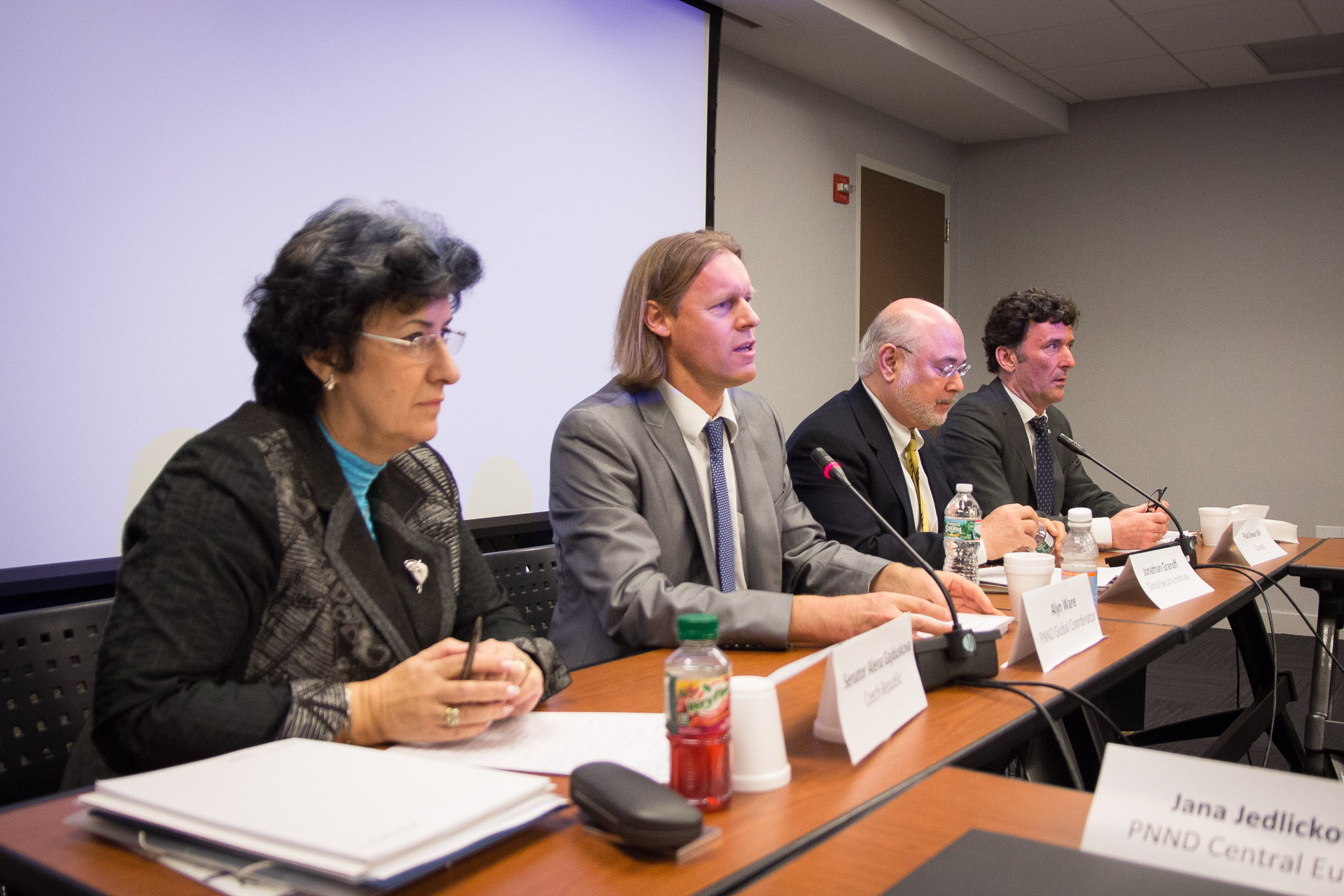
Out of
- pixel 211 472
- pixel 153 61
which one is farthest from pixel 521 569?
pixel 153 61

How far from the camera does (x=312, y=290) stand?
1.28 meters

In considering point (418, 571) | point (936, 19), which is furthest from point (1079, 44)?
point (418, 571)

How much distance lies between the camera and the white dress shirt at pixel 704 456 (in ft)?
6.10

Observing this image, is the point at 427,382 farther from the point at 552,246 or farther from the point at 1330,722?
the point at 1330,722

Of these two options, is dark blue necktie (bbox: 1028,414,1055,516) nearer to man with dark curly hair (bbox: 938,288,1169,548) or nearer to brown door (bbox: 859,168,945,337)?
man with dark curly hair (bbox: 938,288,1169,548)

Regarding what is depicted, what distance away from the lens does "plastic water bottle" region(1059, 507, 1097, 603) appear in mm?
2253

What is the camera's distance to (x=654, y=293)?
1.98 m

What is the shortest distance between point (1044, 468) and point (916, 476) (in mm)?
829

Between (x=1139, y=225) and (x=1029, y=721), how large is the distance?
516cm

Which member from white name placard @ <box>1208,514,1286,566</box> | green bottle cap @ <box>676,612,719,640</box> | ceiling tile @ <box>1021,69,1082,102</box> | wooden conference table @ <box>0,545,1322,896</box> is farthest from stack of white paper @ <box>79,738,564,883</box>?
ceiling tile @ <box>1021,69,1082,102</box>

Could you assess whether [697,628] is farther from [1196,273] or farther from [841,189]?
[1196,273]

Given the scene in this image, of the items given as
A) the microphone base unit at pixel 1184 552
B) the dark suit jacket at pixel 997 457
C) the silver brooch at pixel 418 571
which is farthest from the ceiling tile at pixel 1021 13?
the silver brooch at pixel 418 571

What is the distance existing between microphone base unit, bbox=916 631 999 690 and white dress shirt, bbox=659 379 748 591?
0.59m

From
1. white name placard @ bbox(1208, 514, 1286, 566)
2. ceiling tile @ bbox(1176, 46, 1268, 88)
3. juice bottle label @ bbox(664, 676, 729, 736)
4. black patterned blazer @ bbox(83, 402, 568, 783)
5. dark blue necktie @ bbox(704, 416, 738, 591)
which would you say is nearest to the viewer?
juice bottle label @ bbox(664, 676, 729, 736)
